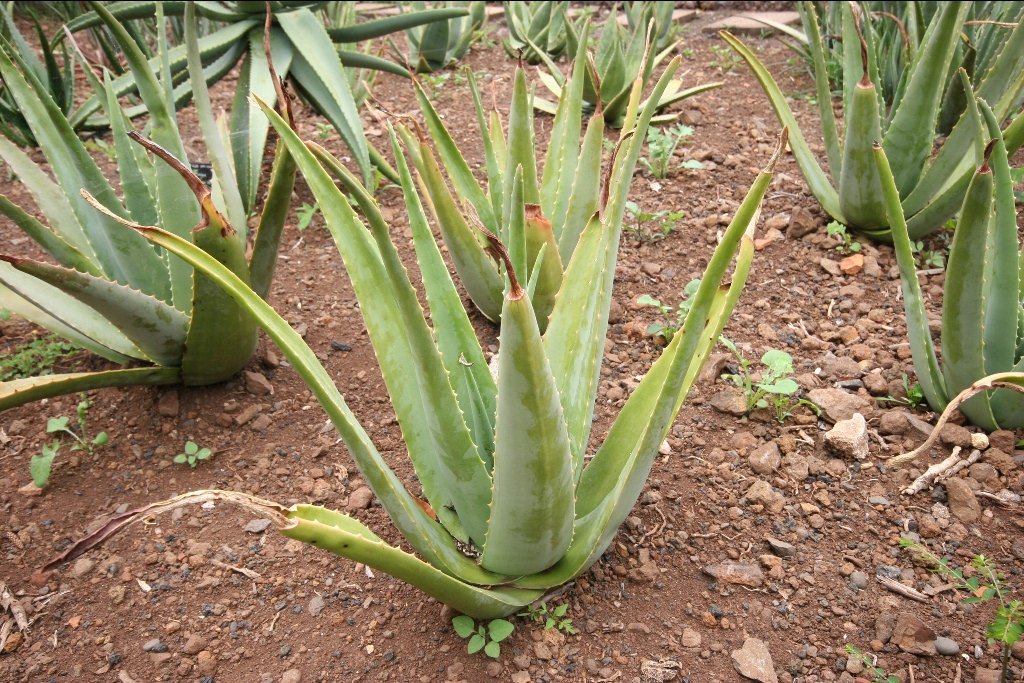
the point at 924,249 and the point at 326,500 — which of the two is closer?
the point at 326,500

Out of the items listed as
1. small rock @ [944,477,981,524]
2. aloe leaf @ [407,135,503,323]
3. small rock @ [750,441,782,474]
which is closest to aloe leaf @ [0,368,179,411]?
aloe leaf @ [407,135,503,323]

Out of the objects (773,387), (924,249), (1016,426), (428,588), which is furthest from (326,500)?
(924,249)

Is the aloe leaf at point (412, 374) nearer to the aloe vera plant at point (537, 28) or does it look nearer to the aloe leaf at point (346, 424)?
the aloe leaf at point (346, 424)

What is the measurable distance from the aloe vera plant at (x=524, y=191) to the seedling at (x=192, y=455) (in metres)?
0.81

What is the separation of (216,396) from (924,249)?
7.41ft

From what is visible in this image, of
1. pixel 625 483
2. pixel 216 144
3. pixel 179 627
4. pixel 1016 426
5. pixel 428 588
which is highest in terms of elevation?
pixel 216 144

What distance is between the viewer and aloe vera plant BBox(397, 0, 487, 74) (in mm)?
4160

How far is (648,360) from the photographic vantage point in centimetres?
217

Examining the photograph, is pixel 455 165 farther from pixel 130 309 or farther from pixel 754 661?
pixel 754 661

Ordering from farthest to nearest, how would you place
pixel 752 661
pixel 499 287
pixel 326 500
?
1. pixel 499 287
2. pixel 326 500
3. pixel 752 661

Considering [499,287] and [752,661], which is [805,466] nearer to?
[752,661]

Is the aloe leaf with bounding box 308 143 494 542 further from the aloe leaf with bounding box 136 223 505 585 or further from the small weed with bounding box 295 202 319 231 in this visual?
the small weed with bounding box 295 202 319 231

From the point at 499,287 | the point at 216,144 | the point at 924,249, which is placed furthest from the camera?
the point at 924,249

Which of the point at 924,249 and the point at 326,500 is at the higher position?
the point at 924,249
